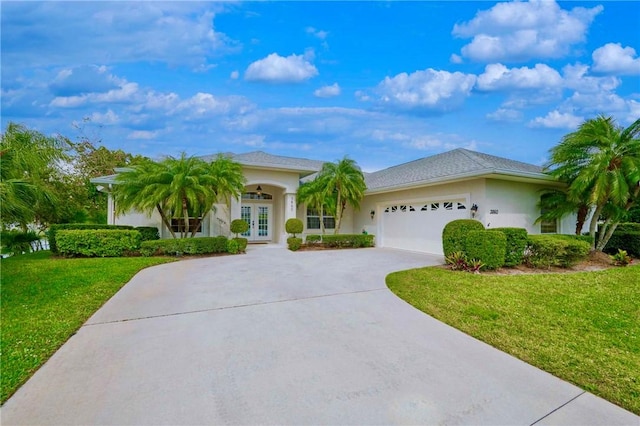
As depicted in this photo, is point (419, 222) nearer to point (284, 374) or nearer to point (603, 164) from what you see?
point (603, 164)

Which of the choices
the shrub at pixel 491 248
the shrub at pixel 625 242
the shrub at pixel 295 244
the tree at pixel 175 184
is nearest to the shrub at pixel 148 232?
the tree at pixel 175 184

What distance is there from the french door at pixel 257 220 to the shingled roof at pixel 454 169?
616 cm

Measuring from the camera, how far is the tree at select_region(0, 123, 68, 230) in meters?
5.84

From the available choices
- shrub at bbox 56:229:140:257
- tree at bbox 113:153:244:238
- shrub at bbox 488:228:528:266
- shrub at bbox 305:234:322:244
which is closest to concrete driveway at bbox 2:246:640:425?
shrub at bbox 488:228:528:266

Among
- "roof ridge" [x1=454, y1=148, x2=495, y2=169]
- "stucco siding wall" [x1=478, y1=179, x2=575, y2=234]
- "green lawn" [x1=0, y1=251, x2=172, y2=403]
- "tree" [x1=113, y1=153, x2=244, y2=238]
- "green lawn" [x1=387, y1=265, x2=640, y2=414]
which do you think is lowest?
"green lawn" [x1=387, y1=265, x2=640, y2=414]

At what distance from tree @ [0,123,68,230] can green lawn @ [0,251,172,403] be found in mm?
1601

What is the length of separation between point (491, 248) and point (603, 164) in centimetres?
513

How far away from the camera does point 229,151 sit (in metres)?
17.9

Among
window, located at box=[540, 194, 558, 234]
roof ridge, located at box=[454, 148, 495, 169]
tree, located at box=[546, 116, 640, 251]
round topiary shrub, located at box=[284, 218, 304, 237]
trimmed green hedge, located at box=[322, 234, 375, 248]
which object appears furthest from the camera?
trimmed green hedge, located at box=[322, 234, 375, 248]

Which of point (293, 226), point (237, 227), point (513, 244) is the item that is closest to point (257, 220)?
point (293, 226)

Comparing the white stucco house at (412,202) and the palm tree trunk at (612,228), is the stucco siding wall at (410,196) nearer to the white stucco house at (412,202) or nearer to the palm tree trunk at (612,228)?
the white stucco house at (412,202)

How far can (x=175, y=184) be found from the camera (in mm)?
11172

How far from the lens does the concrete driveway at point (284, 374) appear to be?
2.61 meters

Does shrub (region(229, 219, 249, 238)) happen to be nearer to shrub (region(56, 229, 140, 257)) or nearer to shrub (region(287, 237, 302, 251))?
shrub (region(287, 237, 302, 251))
